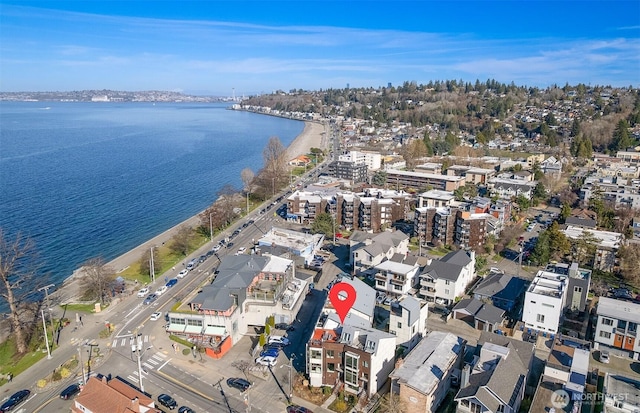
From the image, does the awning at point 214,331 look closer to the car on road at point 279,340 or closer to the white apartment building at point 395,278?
the car on road at point 279,340

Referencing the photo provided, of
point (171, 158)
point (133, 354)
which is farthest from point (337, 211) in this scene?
point (171, 158)

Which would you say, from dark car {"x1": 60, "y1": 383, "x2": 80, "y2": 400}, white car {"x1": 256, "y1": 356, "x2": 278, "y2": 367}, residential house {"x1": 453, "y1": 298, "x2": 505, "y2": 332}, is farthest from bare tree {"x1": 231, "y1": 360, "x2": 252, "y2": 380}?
residential house {"x1": 453, "y1": 298, "x2": 505, "y2": 332}

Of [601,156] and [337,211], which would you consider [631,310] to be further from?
[601,156]

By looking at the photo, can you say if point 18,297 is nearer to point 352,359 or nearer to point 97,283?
point 97,283

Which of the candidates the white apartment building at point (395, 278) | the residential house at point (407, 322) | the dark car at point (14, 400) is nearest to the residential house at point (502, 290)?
the white apartment building at point (395, 278)

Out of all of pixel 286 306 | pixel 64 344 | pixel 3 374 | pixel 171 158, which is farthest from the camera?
pixel 171 158
